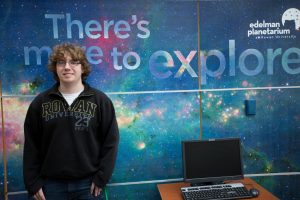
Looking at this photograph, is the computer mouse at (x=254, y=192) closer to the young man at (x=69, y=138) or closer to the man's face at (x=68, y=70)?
the young man at (x=69, y=138)

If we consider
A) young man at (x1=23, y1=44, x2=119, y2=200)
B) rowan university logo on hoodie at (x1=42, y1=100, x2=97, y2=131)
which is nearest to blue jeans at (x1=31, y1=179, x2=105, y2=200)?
young man at (x1=23, y1=44, x2=119, y2=200)

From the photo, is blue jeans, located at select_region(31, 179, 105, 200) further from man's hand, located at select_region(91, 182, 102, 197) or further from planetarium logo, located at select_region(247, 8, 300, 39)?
planetarium logo, located at select_region(247, 8, 300, 39)

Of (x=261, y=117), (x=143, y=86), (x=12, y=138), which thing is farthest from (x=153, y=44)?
(x=12, y=138)

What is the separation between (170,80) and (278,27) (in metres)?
1.06

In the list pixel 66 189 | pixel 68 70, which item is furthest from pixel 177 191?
pixel 68 70

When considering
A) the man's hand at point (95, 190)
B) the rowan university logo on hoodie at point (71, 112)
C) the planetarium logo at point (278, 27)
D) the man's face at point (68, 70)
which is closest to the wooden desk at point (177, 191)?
the man's hand at point (95, 190)

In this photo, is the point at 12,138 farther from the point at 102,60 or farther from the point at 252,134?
the point at 252,134

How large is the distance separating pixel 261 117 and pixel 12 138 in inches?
83.1

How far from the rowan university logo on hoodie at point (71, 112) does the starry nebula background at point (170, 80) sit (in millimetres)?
465

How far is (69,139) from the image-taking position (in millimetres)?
1882

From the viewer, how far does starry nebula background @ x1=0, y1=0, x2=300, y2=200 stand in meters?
2.30

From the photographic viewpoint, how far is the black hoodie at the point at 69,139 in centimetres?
188

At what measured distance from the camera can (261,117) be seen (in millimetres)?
2551

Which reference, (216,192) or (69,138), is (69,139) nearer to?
(69,138)
